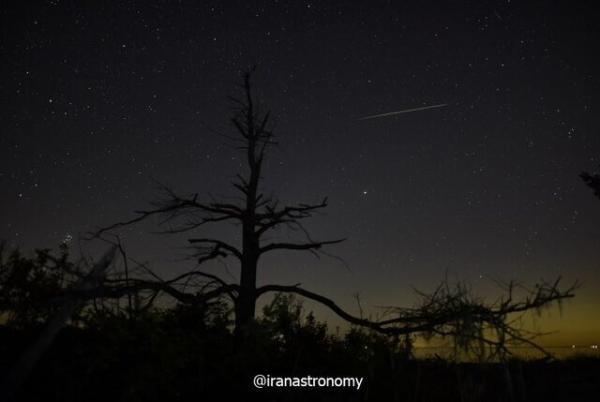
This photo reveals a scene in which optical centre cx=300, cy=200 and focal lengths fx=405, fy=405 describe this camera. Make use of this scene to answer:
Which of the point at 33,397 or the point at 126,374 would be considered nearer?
the point at 33,397

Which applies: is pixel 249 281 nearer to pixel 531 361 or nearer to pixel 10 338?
pixel 10 338

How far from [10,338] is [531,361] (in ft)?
64.5

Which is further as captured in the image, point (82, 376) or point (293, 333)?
point (293, 333)

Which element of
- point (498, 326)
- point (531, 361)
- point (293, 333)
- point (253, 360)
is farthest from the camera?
point (531, 361)

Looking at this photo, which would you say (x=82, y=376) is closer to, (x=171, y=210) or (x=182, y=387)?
(x=182, y=387)

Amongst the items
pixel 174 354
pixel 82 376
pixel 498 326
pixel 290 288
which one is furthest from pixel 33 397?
pixel 498 326

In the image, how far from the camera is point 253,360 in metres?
8.12

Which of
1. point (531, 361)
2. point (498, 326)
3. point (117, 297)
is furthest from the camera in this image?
point (531, 361)

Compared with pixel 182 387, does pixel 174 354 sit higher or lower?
higher

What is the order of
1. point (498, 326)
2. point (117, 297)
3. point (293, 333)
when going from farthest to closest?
point (293, 333), point (117, 297), point (498, 326)

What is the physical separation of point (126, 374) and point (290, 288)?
3.83m

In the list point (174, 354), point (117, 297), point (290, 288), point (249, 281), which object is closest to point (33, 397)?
point (117, 297)

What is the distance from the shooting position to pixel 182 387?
8.15 metres

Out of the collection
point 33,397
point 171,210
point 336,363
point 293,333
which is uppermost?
point 171,210
